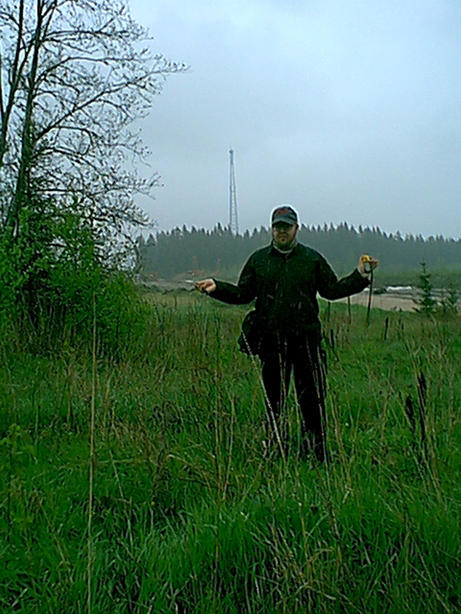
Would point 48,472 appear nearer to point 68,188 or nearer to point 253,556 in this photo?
point 253,556

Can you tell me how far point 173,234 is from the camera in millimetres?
12172

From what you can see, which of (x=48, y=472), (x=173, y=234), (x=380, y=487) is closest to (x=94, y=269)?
(x=173, y=234)

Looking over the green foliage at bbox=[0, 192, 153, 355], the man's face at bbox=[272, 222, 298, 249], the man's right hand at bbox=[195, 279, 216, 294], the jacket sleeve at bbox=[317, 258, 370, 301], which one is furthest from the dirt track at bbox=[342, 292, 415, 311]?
the man's right hand at bbox=[195, 279, 216, 294]

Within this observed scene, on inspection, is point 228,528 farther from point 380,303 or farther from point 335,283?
point 380,303

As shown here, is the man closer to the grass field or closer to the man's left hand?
the man's left hand

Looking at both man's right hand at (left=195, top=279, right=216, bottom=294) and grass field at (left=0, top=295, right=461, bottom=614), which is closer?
grass field at (left=0, top=295, right=461, bottom=614)

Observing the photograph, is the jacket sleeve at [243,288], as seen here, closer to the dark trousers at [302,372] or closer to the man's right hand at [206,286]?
the man's right hand at [206,286]

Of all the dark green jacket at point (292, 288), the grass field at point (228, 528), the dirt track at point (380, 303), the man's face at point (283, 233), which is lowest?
the grass field at point (228, 528)

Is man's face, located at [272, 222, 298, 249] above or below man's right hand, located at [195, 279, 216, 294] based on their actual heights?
above

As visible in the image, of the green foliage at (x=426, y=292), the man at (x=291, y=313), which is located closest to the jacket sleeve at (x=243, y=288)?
the man at (x=291, y=313)

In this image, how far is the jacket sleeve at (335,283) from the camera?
3.94m

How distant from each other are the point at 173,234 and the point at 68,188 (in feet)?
7.77

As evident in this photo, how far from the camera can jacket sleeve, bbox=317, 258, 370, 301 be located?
3939 mm

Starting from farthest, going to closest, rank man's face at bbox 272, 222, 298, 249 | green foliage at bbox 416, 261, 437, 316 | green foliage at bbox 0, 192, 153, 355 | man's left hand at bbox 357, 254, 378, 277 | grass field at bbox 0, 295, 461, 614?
1. green foliage at bbox 416, 261, 437, 316
2. green foliage at bbox 0, 192, 153, 355
3. man's face at bbox 272, 222, 298, 249
4. man's left hand at bbox 357, 254, 378, 277
5. grass field at bbox 0, 295, 461, 614
